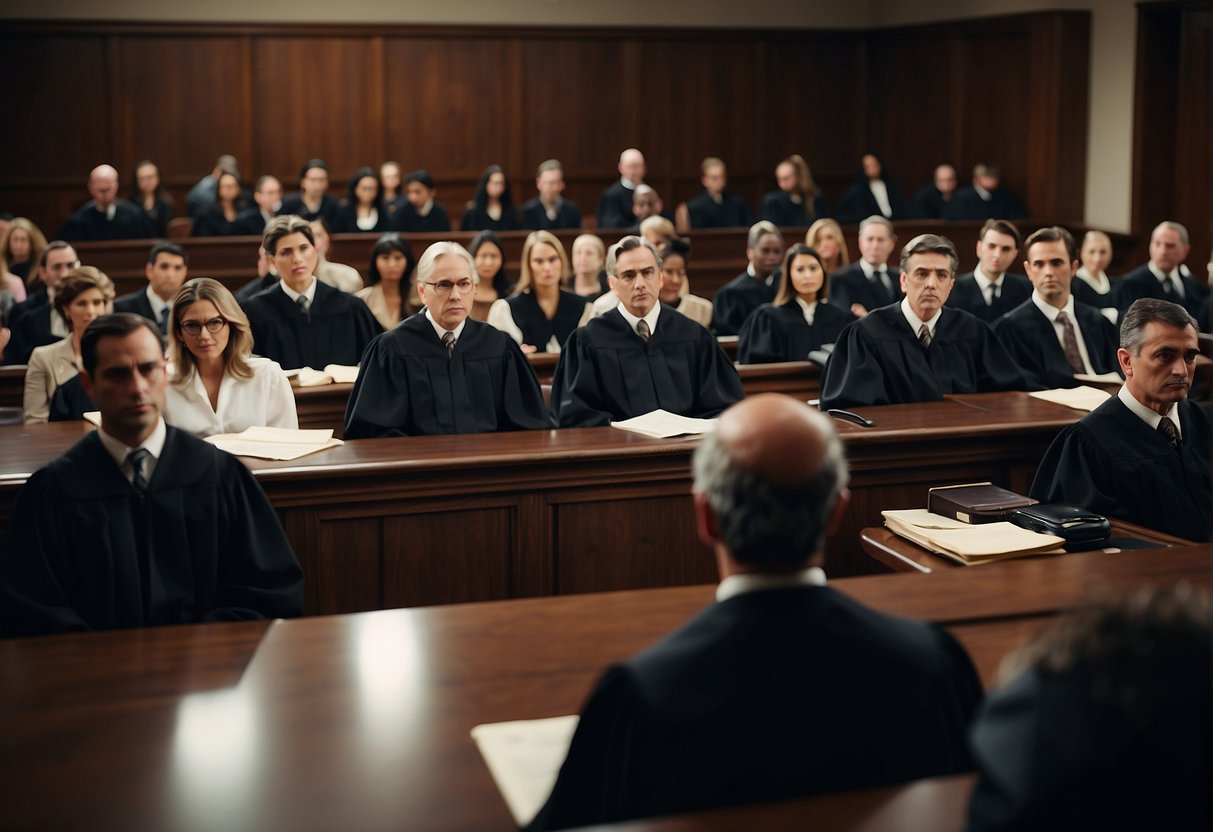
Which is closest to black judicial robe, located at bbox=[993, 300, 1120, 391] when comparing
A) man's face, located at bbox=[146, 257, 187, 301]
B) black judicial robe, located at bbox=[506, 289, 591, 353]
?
black judicial robe, located at bbox=[506, 289, 591, 353]

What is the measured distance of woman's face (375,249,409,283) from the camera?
30.7ft

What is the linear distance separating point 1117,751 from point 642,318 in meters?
5.36

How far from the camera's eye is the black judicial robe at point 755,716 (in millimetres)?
1943

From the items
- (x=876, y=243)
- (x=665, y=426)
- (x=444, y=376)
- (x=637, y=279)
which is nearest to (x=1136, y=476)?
(x=665, y=426)

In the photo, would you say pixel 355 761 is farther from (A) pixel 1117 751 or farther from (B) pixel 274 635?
(A) pixel 1117 751

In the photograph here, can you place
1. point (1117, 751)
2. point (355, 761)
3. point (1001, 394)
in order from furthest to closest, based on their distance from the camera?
point (1001, 394), point (355, 761), point (1117, 751)

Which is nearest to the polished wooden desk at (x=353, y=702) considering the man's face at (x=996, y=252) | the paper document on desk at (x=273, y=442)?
the paper document on desk at (x=273, y=442)

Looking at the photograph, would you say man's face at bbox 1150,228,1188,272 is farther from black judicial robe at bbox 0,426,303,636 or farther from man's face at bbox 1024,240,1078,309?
black judicial robe at bbox 0,426,303,636

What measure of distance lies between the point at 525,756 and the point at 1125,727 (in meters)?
1.25

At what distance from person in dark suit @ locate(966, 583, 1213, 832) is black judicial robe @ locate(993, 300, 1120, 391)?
6275 millimetres

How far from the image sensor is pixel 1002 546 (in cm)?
383

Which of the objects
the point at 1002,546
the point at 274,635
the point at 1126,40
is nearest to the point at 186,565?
the point at 274,635

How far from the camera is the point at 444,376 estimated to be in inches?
244

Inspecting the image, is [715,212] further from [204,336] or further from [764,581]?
[764,581]
